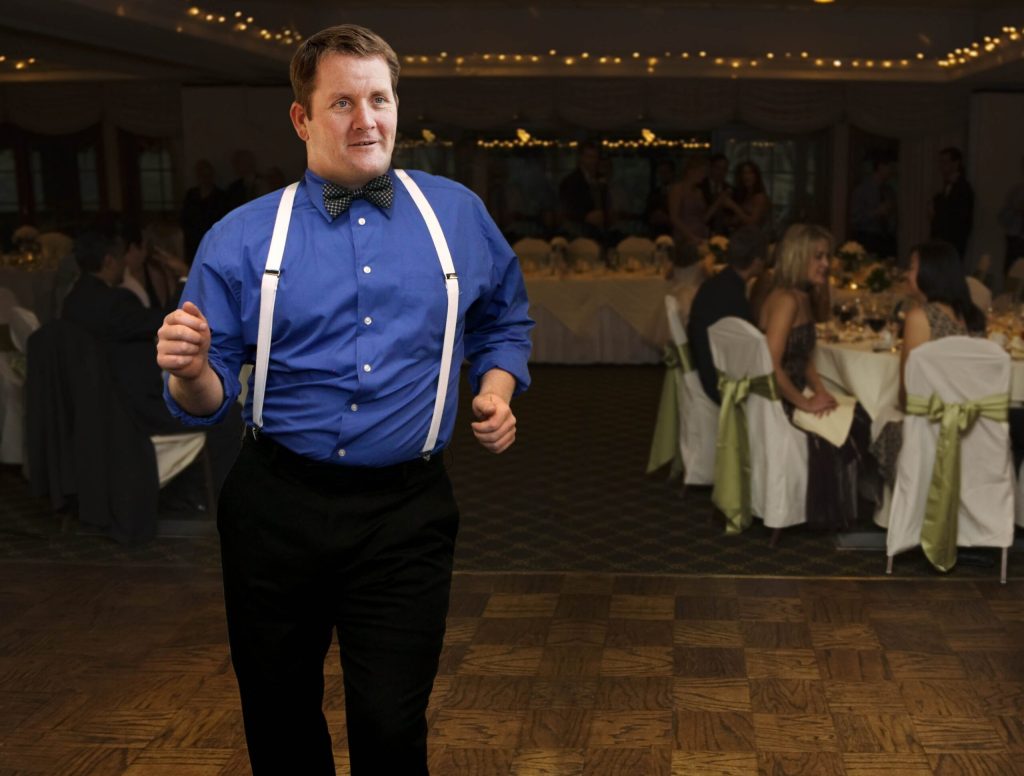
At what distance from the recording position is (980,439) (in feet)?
14.9

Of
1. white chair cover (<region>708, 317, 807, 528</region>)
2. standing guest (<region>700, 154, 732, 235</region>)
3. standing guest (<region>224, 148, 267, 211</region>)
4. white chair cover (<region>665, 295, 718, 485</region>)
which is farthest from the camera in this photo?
standing guest (<region>224, 148, 267, 211</region>)

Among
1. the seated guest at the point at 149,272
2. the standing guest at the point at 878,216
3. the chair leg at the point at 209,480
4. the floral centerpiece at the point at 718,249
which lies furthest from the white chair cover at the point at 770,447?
the standing guest at the point at 878,216

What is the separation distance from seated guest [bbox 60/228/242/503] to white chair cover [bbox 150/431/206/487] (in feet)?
0.12

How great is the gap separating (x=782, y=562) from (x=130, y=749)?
8.16ft

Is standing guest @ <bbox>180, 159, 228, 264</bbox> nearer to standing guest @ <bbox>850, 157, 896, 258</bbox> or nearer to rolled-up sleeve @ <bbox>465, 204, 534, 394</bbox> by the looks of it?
standing guest @ <bbox>850, 157, 896, 258</bbox>

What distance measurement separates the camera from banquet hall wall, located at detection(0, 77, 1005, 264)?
12.9m

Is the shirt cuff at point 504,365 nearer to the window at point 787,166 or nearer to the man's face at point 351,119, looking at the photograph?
the man's face at point 351,119

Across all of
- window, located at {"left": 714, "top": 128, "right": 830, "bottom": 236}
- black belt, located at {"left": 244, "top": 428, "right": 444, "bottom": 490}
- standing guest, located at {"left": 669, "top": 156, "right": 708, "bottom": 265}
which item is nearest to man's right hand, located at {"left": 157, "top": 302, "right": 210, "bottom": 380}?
black belt, located at {"left": 244, "top": 428, "right": 444, "bottom": 490}

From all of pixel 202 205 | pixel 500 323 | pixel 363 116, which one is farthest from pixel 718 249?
pixel 363 116

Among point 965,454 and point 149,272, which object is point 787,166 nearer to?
point 149,272

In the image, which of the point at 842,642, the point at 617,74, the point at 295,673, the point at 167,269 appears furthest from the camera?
the point at 617,74

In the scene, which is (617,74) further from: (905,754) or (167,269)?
(905,754)

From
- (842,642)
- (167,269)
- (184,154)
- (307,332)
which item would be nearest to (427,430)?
(307,332)

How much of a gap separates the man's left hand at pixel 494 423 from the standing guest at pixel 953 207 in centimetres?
1038
